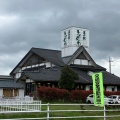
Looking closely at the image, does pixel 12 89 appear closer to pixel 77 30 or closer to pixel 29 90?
pixel 29 90

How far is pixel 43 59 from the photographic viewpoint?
50812mm

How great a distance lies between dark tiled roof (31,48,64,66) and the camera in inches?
1926

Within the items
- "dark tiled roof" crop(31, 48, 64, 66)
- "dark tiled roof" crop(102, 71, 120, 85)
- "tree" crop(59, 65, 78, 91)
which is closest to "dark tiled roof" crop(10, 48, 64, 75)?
"dark tiled roof" crop(31, 48, 64, 66)

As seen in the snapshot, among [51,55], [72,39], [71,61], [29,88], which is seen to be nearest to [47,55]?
[51,55]

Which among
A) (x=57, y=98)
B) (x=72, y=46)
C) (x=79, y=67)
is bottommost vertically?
(x=57, y=98)

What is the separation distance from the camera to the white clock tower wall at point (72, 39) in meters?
49.9

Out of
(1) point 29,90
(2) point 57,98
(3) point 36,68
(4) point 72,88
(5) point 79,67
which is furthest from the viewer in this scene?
(3) point 36,68

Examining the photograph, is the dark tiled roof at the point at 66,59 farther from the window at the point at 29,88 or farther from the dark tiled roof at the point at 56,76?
the window at the point at 29,88

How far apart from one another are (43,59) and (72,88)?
11291mm

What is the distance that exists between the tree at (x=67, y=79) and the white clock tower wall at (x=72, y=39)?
9967 mm

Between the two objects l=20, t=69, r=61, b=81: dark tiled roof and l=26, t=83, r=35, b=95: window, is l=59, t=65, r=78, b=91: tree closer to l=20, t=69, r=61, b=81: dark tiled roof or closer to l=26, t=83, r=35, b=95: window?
l=20, t=69, r=61, b=81: dark tiled roof

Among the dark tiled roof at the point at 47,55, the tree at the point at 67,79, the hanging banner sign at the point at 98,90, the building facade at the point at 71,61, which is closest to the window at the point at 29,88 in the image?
the building facade at the point at 71,61

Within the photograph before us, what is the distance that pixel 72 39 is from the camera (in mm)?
50000

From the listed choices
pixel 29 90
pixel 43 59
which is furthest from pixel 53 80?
pixel 43 59
